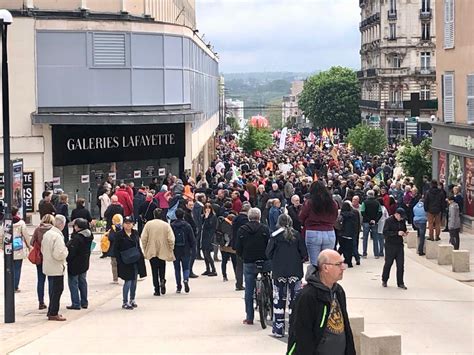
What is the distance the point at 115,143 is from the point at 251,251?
21.0 m

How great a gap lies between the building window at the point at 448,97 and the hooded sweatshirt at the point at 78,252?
19.8 m

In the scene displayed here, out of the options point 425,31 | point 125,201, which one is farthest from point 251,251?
point 425,31

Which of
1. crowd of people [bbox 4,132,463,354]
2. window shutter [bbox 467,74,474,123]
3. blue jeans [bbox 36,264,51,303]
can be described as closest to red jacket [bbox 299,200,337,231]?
crowd of people [bbox 4,132,463,354]

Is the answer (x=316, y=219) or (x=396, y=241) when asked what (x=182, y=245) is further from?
(x=316, y=219)

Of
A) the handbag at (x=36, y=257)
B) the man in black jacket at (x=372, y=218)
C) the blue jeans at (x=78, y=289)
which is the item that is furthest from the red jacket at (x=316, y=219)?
the man in black jacket at (x=372, y=218)

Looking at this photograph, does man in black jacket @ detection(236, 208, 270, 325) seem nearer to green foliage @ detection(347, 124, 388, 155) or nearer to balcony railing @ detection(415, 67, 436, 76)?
green foliage @ detection(347, 124, 388, 155)

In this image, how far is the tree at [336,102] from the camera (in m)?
133

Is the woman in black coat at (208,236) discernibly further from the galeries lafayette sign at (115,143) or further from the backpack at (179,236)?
the galeries lafayette sign at (115,143)

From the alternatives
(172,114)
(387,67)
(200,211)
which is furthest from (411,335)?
(387,67)

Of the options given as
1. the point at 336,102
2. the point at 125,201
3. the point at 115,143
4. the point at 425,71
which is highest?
the point at 425,71

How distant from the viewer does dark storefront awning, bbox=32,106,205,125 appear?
105ft

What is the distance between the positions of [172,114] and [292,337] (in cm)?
2867

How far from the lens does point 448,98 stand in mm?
33469

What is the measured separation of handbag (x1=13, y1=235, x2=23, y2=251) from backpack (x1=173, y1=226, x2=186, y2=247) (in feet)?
8.85
